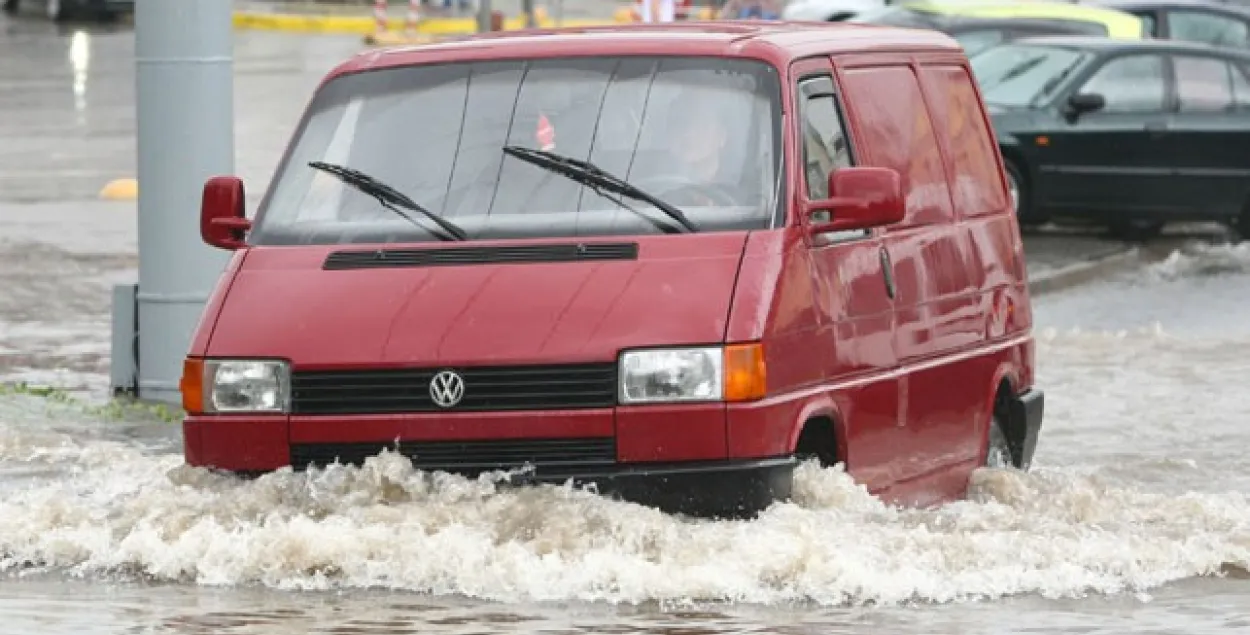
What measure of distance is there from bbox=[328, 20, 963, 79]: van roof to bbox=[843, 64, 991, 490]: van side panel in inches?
8.3

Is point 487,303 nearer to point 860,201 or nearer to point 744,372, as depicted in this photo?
point 744,372

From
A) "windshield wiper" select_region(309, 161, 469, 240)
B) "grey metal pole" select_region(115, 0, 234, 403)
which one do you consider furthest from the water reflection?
"windshield wiper" select_region(309, 161, 469, 240)

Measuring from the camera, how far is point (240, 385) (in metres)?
8.94

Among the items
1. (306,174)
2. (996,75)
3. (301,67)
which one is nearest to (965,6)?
(996,75)

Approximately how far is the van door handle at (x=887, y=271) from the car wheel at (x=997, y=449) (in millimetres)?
1245

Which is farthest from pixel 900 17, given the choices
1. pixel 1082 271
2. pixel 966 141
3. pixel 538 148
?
pixel 538 148

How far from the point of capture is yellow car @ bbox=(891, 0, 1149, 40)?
1204 inches

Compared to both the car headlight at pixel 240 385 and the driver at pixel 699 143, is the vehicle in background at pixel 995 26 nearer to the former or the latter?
the driver at pixel 699 143

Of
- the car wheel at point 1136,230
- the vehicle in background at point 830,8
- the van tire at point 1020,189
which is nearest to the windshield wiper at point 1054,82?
the van tire at point 1020,189

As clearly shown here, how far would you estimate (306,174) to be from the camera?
31.7 feet

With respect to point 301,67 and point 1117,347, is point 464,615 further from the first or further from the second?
point 301,67

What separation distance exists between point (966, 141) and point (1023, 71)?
13714mm

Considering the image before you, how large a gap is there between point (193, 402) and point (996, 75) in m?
16.3

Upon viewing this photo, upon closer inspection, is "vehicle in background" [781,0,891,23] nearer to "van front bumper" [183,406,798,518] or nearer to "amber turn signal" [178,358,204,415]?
"amber turn signal" [178,358,204,415]
